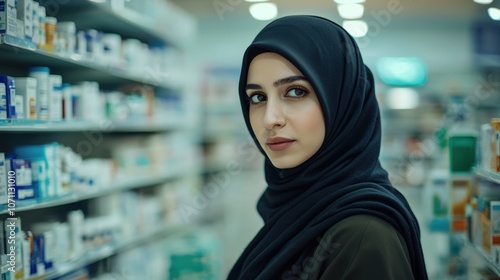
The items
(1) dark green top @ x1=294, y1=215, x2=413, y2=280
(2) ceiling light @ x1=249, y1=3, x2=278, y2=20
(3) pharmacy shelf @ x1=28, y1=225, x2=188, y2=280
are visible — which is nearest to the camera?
(1) dark green top @ x1=294, y1=215, x2=413, y2=280

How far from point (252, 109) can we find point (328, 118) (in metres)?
0.31

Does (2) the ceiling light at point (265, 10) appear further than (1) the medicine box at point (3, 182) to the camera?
Yes

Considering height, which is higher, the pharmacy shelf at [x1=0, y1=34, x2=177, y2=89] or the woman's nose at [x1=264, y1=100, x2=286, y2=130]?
the pharmacy shelf at [x1=0, y1=34, x2=177, y2=89]

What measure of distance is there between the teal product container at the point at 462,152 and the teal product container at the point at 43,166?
2.31 metres

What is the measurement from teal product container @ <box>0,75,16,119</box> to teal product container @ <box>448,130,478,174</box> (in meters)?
2.42

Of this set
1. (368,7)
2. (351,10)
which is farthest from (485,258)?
(351,10)

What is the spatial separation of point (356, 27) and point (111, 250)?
2.53 metres

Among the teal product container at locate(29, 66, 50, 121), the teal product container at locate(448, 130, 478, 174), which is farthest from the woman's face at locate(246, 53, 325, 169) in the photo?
the teal product container at locate(448, 130, 478, 174)

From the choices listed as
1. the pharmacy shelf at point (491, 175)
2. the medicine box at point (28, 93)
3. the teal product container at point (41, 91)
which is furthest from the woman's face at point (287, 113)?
the teal product container at point (41, 91)

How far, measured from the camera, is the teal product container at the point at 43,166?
8.80ft

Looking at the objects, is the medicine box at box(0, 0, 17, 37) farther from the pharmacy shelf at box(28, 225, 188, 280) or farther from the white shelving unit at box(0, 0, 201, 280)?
the pharmacy shelf at box(28, 225, 188, 280)

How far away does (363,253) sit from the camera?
136cm

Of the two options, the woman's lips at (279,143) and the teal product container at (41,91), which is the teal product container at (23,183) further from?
the woman's lips at (279,143)

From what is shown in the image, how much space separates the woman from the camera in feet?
4.91
